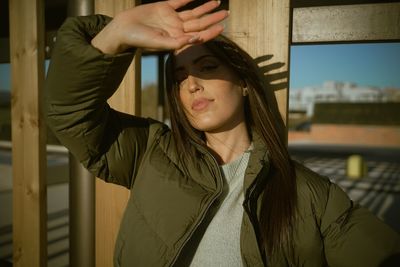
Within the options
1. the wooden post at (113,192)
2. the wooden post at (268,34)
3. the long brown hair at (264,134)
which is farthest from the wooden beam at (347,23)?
the wooden post at (113,192)

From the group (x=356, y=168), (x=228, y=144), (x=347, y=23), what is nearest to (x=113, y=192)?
(x=228, y=144)

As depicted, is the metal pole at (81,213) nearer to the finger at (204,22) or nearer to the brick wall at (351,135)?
the finger at (204,22)

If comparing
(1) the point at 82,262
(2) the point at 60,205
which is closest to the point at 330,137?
(2) the point at 60,205

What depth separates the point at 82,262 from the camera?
1636mm

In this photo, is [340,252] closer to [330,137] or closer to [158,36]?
[158,36]

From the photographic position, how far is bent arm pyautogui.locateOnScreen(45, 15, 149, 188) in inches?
37.3

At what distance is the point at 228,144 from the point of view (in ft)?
4.58

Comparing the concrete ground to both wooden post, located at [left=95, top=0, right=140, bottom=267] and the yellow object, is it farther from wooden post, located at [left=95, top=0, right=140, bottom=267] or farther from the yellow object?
wooden post, located at [left=95, top=0, right=140, bottom=267]

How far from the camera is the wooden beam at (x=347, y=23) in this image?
1.24 m

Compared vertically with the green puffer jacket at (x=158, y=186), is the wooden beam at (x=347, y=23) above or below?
above

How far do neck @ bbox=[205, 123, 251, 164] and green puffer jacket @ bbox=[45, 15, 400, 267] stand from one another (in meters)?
0.16

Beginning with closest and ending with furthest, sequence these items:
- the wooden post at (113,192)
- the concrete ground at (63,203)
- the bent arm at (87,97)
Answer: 1. the bent arm at (87,97)
2. the wooden post at (113,192)
3. the concrete ground at (63,203)

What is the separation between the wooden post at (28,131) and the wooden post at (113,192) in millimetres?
363

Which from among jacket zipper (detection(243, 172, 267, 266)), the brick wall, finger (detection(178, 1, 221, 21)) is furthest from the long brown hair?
the brick wall
